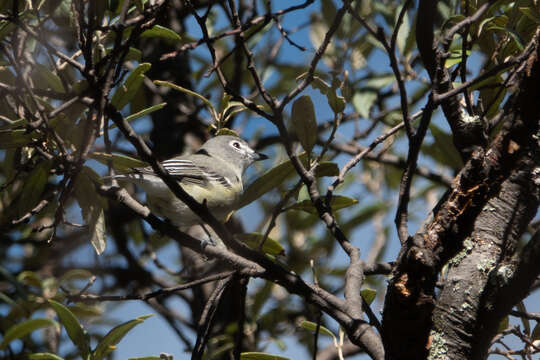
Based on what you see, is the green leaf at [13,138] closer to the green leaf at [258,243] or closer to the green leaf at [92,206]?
the green leaf at [92,206]

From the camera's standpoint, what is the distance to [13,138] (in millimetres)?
2486

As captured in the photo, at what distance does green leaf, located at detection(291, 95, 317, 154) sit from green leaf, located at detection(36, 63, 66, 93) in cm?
107

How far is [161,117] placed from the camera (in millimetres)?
4953

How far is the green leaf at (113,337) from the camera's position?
2.47 meters

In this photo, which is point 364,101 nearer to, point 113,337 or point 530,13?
point 530,13

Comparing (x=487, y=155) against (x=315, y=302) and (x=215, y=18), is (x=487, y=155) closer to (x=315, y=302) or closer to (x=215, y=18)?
(x=315, y=302)

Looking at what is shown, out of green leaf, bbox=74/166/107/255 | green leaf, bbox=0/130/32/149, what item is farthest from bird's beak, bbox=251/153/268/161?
green leaf, bbox=0/130/32/149

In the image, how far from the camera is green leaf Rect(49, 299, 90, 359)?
2330 mm

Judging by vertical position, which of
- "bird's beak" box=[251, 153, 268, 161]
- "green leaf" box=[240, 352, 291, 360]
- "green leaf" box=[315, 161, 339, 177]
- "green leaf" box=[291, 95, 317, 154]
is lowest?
"green leaf" box=[240, 352, 291, 360]

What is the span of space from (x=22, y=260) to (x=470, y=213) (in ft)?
10.4

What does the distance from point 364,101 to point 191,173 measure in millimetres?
1415

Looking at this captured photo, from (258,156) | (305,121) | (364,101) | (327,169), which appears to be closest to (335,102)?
(305,121)

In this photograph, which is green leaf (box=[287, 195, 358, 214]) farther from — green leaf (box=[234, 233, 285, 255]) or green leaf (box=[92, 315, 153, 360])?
green leaf (box=[92, 315, 153, 360])

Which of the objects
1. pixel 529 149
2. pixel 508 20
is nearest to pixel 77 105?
pixel 529 149
